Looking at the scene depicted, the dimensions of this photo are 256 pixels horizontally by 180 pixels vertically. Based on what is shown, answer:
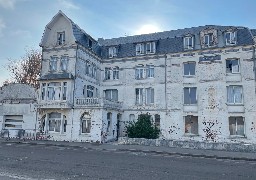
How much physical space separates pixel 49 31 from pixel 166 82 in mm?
15405

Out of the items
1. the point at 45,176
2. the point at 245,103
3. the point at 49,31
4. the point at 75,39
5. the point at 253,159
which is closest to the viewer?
the point at 45,176

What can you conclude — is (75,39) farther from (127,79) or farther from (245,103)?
(245,103)

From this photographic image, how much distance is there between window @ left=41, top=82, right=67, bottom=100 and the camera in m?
25.9

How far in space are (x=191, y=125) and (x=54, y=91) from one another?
52.1 ft

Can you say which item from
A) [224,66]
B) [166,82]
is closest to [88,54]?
[166,82]

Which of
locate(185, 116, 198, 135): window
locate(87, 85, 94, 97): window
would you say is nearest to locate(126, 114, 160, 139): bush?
locate(185, 116, 198, 135): window

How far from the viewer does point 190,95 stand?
27.0 m

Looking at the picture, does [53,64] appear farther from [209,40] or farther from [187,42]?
[209,40]

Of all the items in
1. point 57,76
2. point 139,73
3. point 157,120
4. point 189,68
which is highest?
point 189,68

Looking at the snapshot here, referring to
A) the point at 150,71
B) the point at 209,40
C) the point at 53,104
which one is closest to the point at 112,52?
the point at 150,71

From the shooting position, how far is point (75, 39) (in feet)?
87.2

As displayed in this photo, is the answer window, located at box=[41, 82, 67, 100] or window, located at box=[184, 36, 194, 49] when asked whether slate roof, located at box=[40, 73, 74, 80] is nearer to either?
window, located at box=[41, 82, 67, 100]

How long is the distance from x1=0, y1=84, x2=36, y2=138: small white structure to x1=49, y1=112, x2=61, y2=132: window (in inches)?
82.2

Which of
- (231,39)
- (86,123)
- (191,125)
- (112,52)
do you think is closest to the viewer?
(86,123)
